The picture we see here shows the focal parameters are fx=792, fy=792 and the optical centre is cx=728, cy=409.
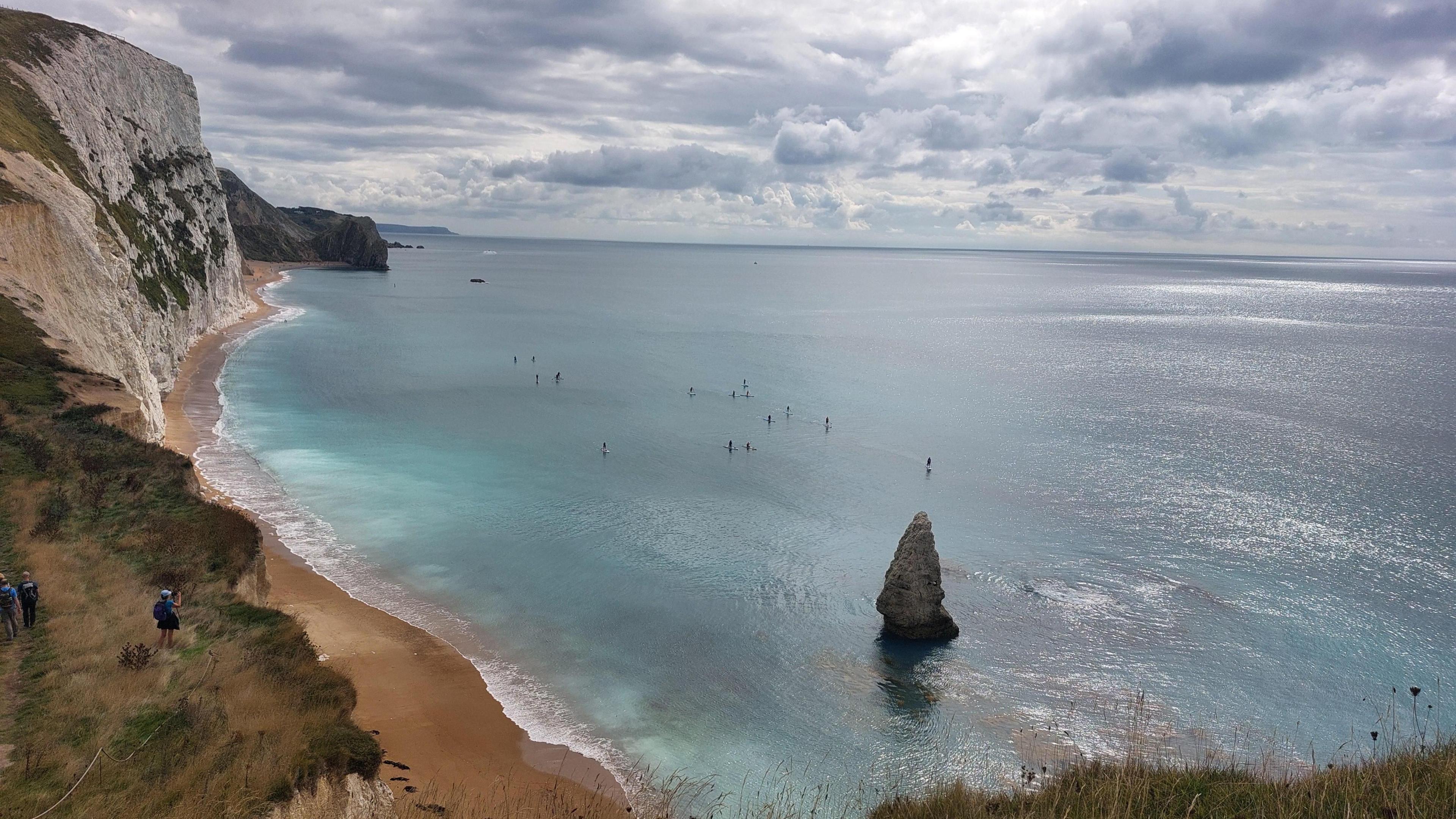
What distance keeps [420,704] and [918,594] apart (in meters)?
17.3

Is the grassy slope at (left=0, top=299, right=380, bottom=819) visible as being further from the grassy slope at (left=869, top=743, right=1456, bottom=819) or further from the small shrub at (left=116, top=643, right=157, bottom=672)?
the grassy slope at (left=869, top=743, right=1456, bottom=819)

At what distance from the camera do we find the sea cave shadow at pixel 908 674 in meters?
25.1

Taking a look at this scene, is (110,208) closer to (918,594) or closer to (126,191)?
(126,191)

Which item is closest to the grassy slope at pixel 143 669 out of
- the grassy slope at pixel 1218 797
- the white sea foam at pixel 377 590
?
the white sea foam at pixel 377 590

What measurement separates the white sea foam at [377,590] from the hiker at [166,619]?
9.17m

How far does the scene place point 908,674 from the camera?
27.2m

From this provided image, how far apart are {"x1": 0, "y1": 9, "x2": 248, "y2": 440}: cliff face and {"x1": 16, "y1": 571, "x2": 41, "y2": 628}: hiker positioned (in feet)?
73.4

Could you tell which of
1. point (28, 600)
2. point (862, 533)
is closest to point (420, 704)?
point (28, 600)

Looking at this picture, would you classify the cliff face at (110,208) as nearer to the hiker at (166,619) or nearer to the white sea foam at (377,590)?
the white sea foam at (377,590)

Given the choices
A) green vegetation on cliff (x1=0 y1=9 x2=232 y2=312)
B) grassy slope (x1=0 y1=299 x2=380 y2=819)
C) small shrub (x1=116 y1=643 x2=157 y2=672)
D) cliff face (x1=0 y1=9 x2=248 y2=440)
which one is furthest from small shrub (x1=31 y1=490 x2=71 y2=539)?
green vegetation on cliff (x1=0 y1=9 x2=232 y2=312)

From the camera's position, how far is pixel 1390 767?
32.3 feet

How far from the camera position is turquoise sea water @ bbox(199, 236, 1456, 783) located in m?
25.7

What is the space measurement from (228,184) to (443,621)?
215 m

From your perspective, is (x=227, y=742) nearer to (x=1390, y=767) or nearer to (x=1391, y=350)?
(x=1390, y=767)
